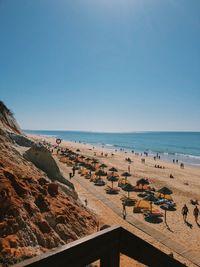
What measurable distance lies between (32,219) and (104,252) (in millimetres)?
8148

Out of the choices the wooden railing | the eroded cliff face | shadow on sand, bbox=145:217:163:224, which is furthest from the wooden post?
shadow on sand, bbox=145:217:163:224

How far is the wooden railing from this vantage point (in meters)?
1.62

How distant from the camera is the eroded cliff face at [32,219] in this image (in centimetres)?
808

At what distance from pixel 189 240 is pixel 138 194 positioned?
39.8 feet

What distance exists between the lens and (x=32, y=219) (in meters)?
9.38

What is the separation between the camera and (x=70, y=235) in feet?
33.6

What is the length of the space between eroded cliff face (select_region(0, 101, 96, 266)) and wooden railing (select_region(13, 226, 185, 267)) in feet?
20.7

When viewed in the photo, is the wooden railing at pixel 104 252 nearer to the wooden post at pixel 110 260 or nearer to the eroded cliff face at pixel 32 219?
the wooden post at pixel 110 260

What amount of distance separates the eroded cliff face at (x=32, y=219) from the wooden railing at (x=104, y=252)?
20.7ft

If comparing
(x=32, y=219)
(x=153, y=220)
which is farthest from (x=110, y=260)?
(x=153, y=220)

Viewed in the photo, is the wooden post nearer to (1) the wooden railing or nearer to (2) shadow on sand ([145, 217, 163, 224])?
(1) the wooden railing

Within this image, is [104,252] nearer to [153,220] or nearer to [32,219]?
[32,219]

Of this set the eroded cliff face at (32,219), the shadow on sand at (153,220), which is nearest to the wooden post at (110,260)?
the eroded cliff face at (32,219)

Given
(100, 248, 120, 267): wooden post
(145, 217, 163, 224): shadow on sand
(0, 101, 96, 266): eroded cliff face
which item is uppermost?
(100, 248, 120, 267): wooden post
